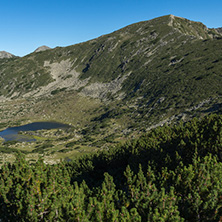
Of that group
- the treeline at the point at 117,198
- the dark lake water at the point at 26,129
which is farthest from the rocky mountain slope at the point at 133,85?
the treeline at the point at 117,198

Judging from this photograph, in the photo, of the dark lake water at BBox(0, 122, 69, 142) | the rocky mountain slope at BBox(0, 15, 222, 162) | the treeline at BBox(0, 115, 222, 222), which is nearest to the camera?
the treeline at BBox(0, 115, 222, 222)

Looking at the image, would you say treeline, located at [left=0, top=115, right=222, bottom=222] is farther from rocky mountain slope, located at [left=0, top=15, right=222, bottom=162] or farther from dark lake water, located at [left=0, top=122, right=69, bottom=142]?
dark lake water, located at [left=0, top=122, right=69, bottom=142]

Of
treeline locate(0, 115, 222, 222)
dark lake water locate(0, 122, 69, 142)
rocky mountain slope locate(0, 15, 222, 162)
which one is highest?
rocky mountain slope locate(0, 15, 222, 162)

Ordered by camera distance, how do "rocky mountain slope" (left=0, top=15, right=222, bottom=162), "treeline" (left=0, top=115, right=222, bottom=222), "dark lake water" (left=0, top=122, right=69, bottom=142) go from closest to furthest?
"treeline" (left=0, top=115, right=222, bottom=222)
"rocky mountain slope" (left=0, top=15, right=222, bottom=162)
"dark lake water" (left=0, top=122, right=69, bottom=142)

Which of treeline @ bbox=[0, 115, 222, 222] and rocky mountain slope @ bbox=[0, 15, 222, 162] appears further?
rocky mountain slope @ bbox=[0, 15, 222, 162]

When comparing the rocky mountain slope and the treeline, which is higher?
the rocky mountain slope

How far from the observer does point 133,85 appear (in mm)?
131125

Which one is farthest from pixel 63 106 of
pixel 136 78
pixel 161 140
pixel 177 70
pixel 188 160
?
pixel 188 160

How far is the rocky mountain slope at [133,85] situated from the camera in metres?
87.7

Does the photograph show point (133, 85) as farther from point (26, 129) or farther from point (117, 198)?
point (117, 198)

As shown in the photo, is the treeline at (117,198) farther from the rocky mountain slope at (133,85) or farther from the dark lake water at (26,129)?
the dark lake water at (26,129)

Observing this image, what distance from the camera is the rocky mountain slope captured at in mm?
87688

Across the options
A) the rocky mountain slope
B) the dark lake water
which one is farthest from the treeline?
the dark lake water

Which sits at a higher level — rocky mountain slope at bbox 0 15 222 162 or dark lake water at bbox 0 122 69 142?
rocky mountain slope at bbox 0 15 222 162
